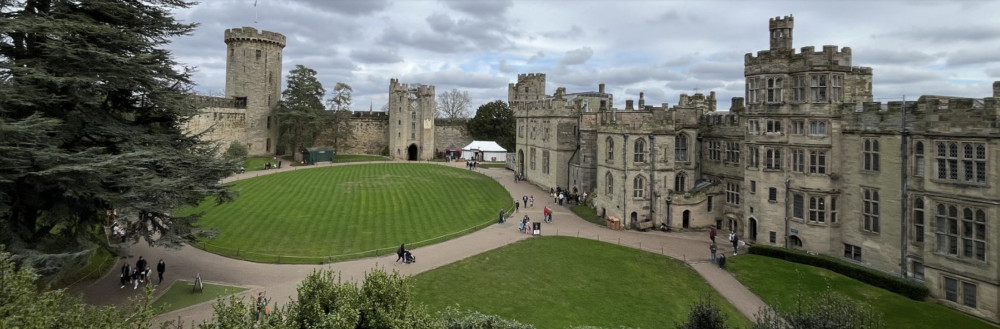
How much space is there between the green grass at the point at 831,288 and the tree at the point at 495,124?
55346 mm

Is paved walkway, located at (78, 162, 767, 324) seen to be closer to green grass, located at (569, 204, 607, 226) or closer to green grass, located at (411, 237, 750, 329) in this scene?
green grass, located at (411, 237, 750, 329)

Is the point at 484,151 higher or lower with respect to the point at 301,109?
lower

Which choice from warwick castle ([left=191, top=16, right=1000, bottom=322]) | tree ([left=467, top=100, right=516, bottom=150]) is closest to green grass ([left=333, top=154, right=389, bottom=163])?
tree ([left=467, top=100, right=516, bottom=150])

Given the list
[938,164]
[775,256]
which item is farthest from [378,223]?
[938,164]

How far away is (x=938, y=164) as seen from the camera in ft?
78.5

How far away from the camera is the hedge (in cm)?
2391

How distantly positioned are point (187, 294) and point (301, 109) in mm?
48288

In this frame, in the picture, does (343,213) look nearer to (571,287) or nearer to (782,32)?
(571,287)

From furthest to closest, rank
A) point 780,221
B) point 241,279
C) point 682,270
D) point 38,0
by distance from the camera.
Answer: point 780,221
point 682,270
point 241,279
point 38,0

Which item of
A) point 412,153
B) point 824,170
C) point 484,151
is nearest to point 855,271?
point 824,170

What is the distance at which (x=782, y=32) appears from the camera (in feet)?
102

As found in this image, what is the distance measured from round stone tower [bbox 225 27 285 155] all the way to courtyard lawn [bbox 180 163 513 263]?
52.5 ft

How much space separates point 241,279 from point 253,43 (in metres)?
51.6

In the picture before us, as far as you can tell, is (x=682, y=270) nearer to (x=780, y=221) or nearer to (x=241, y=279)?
(x=780, y=221)
